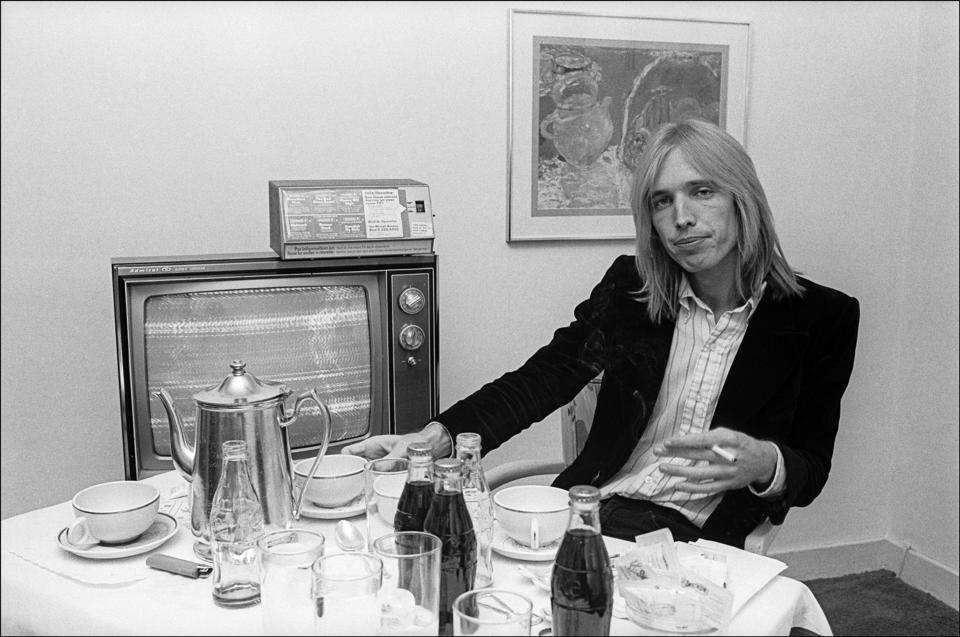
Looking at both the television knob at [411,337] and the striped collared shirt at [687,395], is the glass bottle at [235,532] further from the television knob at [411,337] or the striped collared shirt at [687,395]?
the striped collared shirt at [687,395]

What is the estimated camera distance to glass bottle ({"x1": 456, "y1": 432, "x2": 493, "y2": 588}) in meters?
1.27

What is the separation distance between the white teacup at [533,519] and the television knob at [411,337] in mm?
647

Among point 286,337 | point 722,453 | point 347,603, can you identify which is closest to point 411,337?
point 286,337

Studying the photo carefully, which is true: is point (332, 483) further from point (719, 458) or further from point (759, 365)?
point (759, 365)

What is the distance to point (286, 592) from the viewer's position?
3.69 ft

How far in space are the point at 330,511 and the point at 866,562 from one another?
235 centimetres

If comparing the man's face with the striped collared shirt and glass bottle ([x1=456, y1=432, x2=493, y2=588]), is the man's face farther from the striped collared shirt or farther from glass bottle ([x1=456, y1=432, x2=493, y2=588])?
glass bottle ([x1=456, y1=432, x2=493, y2=588])

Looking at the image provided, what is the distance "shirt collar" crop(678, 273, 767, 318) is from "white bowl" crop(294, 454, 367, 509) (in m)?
0.85

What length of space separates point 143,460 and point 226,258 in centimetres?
45

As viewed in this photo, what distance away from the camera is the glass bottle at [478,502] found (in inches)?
50.0

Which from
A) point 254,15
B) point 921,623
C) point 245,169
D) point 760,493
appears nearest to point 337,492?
point 760,493

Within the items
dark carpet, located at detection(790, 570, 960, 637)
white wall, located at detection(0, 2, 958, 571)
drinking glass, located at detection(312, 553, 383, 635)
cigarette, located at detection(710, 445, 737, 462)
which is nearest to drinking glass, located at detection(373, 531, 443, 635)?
drinking glass, located at detection(312, 553, 383, 635)

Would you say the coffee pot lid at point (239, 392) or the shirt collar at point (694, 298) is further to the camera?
the shirt collar at point (694, 298)

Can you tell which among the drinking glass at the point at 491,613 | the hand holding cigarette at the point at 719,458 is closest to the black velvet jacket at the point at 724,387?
the hand holding cigarette at the point at 719,458
